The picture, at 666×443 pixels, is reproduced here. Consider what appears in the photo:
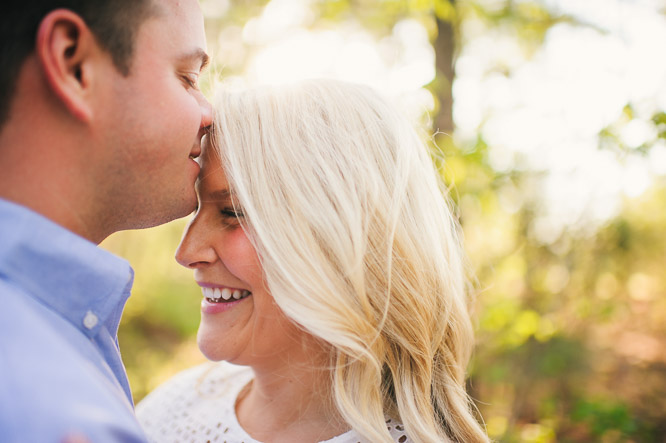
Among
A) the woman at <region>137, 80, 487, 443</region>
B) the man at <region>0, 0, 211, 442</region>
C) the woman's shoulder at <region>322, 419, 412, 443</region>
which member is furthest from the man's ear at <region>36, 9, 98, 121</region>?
the woman's shoulder at <region>322, 419, 412, 443</region>

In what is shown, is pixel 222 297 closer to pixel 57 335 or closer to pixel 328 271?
pixel 328 271

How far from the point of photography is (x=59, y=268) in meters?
1.24

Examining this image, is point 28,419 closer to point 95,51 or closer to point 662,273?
point 95,51

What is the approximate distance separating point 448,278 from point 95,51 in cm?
142

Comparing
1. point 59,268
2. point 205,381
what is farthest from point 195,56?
point 205,381

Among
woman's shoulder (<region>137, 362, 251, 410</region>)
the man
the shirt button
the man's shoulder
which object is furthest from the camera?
woman's shoulder (<region>137, 362, 251, 410</region>)

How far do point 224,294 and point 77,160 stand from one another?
0.83 metres

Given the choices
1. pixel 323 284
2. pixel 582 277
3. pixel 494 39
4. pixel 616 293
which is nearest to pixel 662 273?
pixel 616 293

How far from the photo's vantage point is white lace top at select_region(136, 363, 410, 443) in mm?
2016

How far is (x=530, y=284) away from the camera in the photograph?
14.8 feet

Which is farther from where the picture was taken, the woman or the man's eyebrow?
the woman

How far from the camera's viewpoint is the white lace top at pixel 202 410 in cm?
202

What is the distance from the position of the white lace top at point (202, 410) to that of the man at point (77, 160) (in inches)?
30.1

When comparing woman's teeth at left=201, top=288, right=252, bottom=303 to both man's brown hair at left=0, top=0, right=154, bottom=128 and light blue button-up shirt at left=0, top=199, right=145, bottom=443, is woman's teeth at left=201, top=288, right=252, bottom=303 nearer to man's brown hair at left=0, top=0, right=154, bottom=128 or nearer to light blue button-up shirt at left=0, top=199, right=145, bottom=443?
light blue button-up shirt at left=0, top=199, right=145, bottom=443
